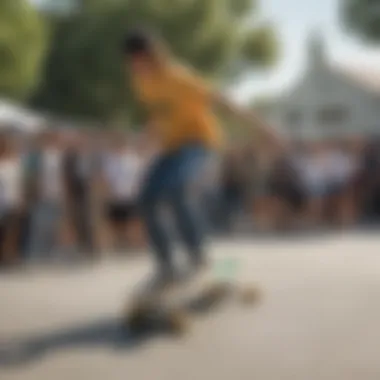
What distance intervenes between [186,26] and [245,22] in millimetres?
141

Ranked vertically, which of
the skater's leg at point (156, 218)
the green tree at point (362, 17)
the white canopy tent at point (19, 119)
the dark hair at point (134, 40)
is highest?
the dark hair at point (134, 40)

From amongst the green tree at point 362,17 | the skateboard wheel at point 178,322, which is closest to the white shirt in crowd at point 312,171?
the green tree at point 362,17

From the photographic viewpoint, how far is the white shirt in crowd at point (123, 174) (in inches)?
85.0

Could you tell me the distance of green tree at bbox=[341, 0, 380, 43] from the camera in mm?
2137

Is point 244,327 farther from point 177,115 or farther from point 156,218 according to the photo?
point 177,115

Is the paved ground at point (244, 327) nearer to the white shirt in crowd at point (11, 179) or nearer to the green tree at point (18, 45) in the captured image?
the white shirt in crowd at point (11, 179)

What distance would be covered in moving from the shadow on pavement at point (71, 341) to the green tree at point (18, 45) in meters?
0.59

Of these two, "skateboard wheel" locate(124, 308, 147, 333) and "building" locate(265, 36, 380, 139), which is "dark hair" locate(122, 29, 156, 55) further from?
"skateboard wheel" locate(124, 308, 147, 333)

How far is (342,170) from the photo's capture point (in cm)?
222

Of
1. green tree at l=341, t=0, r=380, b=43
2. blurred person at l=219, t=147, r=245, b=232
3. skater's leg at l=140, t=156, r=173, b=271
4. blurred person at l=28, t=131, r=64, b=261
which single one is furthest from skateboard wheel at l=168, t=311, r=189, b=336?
green tree at l=341, t=0, r=380, b=43

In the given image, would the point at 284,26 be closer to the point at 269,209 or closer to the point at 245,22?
the point at 245,22

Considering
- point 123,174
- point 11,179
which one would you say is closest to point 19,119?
point 11,179

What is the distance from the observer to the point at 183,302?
2211 millimetres

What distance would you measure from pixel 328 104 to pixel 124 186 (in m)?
0.54
